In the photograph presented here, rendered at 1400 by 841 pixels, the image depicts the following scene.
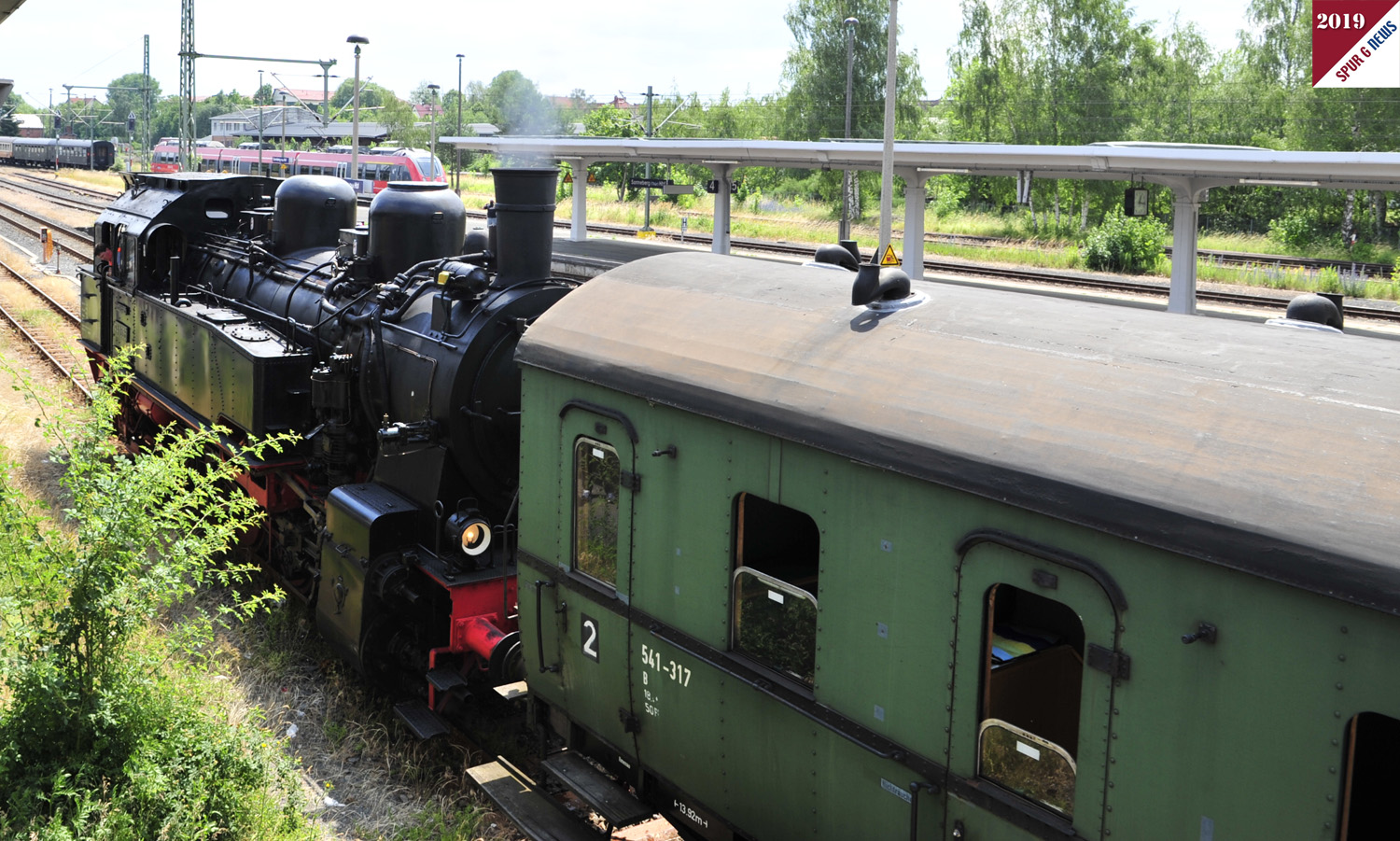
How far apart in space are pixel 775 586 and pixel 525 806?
241 cm

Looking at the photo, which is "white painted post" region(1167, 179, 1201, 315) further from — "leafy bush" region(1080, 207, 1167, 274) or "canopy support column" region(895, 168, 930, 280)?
"leafy bush" region(1080, 207, 1167, 274)

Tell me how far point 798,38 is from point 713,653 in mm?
55417

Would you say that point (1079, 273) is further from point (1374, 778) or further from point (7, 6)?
point (1374, 778)

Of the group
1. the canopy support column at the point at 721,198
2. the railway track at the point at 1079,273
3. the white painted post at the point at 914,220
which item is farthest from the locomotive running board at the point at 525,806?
the canopy support column at the point at 721,198

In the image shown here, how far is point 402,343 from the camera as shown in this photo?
338 inches

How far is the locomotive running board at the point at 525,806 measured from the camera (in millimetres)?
6133

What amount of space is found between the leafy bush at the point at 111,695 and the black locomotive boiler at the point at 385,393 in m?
1.49

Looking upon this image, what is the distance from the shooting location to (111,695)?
624cm

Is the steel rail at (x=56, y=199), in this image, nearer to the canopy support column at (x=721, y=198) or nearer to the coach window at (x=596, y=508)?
the canopy support column at (x=721, y=198)

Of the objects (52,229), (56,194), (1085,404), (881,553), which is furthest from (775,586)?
(56,194)

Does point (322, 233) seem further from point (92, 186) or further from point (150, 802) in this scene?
point (92, 186)

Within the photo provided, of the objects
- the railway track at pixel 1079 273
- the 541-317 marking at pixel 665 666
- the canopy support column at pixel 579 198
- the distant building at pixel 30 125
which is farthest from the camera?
the distant building at pixel 30 125

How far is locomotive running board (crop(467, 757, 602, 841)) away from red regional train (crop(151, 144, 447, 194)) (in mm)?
31668

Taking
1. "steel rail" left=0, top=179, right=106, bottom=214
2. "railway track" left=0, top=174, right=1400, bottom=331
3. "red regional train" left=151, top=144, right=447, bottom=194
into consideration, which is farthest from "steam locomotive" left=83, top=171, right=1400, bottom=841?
"steel rail" left=0, top=179, right=106, bottom=214
